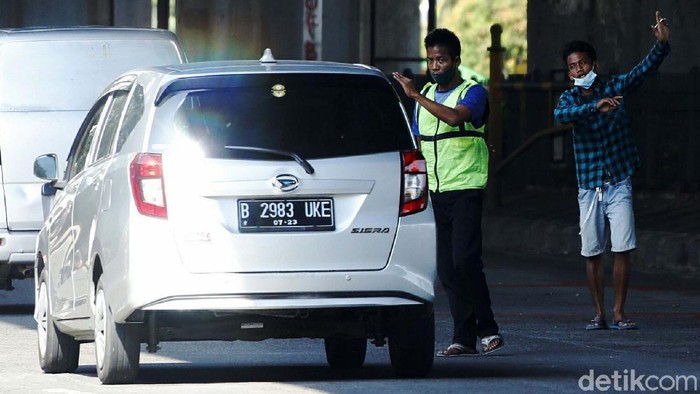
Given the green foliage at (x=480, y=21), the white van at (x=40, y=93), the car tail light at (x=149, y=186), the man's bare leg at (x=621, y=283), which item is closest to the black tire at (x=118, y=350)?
the car tail light at (x=149, y=186)

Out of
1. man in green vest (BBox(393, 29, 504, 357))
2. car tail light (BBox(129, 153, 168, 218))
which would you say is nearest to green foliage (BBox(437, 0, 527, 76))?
man in green vest (BBox(393, 29, 504, 357))

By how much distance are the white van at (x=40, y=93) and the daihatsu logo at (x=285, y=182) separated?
16.8ft

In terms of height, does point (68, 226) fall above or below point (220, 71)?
below

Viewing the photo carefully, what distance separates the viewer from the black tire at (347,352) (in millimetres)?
10906

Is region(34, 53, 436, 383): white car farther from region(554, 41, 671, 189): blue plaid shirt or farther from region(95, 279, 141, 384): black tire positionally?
region(554, 41, 671, 189): blue plaid shirt

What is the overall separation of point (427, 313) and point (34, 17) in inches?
1013

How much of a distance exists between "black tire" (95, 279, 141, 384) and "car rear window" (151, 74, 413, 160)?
87 centimetres

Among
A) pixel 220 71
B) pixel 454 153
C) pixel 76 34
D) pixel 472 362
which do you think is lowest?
pixel 472 362

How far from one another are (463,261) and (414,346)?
1.31 meters

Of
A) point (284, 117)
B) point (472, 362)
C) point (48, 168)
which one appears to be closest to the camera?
point (284, 117)

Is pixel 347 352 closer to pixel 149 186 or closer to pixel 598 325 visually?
pixel 149 186

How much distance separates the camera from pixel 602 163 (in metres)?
13.0

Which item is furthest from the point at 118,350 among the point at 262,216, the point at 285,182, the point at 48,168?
the point at 48,168

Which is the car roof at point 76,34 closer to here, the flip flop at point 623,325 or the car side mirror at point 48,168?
the car side mirror at point 48,168
